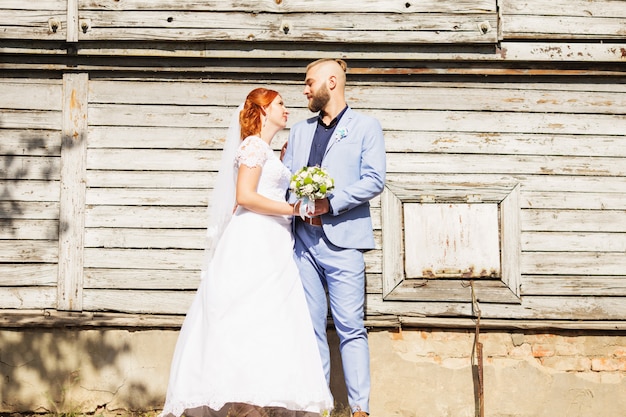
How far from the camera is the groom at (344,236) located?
187 inches

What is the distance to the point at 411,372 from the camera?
5.94 m

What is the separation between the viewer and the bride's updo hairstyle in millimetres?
4863

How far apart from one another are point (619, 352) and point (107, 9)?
17.0 ft

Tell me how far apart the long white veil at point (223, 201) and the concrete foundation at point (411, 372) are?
142cm

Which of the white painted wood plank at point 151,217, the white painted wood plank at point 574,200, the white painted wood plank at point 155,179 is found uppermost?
the white painted wood plank at point 155,179

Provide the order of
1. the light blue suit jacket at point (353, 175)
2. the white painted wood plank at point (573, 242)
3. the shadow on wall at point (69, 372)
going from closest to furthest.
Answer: the light blue suit jacket at point (353, 175)
the shadow on wall at point (69, 372)
the white painted wood plank at point (573, 242)

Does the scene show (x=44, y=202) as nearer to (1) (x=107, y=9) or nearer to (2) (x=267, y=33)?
(1) (x=107, y=9)

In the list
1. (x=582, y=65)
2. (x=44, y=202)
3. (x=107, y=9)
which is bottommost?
(x=44, y=202)

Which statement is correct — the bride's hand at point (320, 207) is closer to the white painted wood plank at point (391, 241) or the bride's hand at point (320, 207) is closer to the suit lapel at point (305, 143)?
the suit lapel at point (305, 143)

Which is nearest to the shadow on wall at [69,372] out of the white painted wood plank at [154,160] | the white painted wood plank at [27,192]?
the white painted wood plank at [27,192]

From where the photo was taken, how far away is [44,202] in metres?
5.99

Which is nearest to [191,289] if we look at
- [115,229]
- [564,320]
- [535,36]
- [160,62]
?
[115,229]

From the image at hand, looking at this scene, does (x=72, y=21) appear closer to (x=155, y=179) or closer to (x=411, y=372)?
(x=155, y=179)

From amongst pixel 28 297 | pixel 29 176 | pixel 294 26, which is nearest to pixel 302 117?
pixel 294 26
